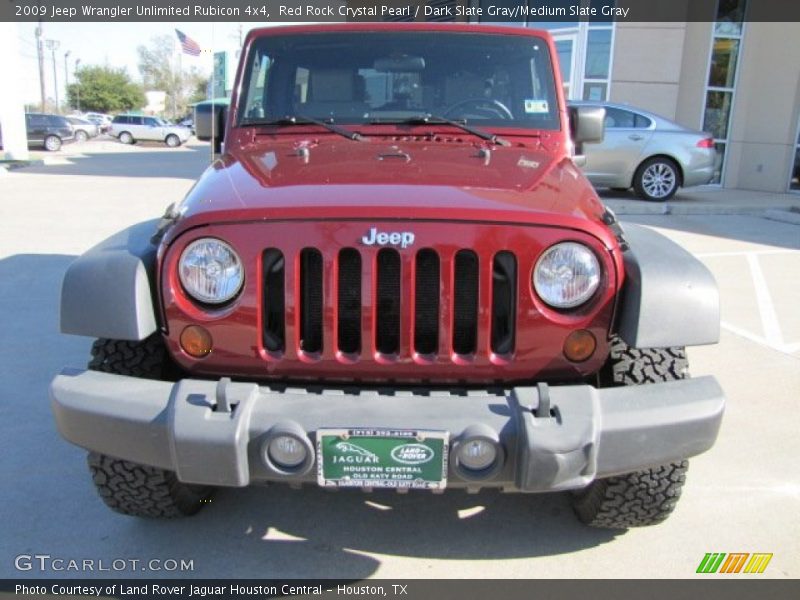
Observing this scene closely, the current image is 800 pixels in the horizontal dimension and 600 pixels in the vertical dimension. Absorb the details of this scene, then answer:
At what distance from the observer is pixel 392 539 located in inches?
109

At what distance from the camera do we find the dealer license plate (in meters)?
2.02

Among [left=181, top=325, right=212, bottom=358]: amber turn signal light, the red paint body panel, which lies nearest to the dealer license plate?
the red paint body panel

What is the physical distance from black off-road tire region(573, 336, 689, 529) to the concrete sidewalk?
8.21 metres

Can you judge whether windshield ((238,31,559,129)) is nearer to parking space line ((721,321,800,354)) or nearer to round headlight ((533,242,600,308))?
round headlight ((533,242,600,308))

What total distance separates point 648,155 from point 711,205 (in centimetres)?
128

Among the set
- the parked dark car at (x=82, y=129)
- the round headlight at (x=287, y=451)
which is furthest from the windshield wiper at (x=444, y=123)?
the parked dark car at (x=82, y=129)

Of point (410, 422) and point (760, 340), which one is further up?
point (410, 422)

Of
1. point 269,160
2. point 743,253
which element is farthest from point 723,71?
point 269,160

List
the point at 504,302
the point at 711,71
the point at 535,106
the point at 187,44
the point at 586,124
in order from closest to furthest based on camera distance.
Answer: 1. the point at 504,302
2. the point at 535,106
3. the point at 586,124
4. the point at 187,44
5. the point at 711,71

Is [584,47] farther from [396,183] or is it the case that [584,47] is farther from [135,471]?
[135,471]

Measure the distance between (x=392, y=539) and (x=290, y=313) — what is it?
1.11m

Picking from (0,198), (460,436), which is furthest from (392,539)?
(0,198)

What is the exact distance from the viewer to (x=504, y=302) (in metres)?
2.30

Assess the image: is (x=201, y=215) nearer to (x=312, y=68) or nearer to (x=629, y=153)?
(x=312, y=68)
